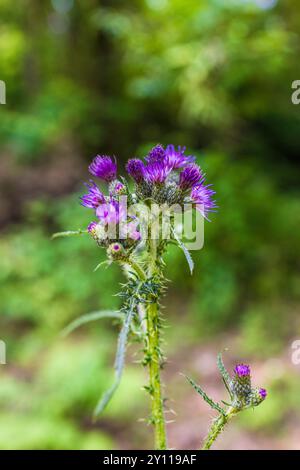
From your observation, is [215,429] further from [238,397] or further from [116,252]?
[116,252]

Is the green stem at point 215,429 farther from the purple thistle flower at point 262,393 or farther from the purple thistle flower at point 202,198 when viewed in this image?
the purple thistle flower at point 202,198

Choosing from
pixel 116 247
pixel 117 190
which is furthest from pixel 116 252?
pixel 117 190

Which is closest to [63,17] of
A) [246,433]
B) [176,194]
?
[246,433]

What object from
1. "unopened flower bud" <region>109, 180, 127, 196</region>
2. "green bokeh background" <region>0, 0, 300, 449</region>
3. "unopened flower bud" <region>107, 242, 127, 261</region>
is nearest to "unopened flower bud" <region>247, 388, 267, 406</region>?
"unopened flower bud" <region>107, 242, 127, 261</region>

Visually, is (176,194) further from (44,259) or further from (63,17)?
(63,17)

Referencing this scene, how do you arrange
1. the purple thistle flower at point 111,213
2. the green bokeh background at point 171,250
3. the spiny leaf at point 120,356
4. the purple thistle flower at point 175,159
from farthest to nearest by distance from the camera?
the green bokeh background at point 171,250
the purple thistle flower at point 175,159
the purple thistle flower at point 111,213
the spiny leaf at point 120,356

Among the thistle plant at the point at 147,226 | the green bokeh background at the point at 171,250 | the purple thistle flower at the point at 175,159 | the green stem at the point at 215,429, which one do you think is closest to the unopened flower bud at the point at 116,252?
the thistle plant at the point at 147,226
